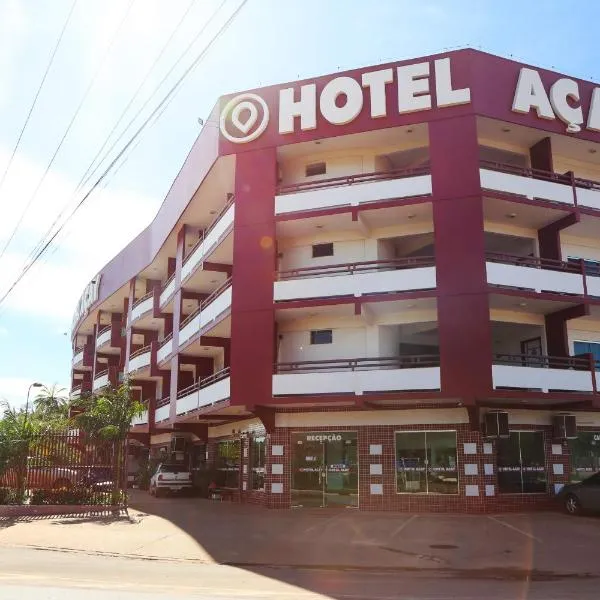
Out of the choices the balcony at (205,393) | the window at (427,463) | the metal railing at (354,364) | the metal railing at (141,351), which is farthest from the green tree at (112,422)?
the metal railing at (141,351)

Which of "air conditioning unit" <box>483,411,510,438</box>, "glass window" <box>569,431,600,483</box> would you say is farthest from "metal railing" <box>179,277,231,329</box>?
"glass window" <box>569,431,600,483</box>

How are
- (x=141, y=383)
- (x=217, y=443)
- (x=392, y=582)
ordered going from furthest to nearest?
(x=141, y=383), (x=217, y=443), (x=392, y=582)

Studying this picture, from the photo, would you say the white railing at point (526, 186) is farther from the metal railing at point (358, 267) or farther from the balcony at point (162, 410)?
→ the balcony at point (162, 410)

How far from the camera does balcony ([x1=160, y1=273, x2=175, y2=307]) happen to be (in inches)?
1399

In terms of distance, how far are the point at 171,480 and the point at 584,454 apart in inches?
707

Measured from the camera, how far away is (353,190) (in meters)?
24.5

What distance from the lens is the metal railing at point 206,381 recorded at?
25681 millimetres

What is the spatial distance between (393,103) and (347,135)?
2.04 m

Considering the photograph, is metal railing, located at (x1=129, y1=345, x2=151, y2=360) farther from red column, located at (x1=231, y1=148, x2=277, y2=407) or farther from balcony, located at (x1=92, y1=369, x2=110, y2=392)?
red column, located at (x1=231, y1=148, x2=277, y2=407)

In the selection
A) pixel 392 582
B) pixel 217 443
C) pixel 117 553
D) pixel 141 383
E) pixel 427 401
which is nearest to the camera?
pixel 392 582

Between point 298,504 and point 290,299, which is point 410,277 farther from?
point 298,504

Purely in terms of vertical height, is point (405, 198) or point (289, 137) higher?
point (289, 137)

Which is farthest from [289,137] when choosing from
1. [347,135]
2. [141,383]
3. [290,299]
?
[141,383]

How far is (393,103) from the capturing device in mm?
24234
